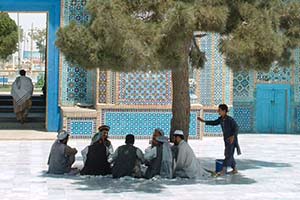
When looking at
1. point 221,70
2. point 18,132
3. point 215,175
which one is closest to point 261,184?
point 215,175

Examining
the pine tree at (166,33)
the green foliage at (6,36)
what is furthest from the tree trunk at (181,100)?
the green foliage at (6,36)

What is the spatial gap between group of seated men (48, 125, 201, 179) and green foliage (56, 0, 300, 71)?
1.32 metres

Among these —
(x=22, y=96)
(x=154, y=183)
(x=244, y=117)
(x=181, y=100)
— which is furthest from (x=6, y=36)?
(x=154, y=183)

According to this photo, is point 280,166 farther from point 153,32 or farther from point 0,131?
point 0,131

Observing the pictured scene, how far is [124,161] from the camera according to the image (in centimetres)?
838

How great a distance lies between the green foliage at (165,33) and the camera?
6.84m

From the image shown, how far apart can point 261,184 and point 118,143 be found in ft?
15.1

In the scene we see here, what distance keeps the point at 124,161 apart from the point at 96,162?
0.45 meters

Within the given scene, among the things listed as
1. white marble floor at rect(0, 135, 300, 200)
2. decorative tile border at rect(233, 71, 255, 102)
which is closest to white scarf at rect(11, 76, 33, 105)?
white marble floor at rect(0, 135, 300, 200)

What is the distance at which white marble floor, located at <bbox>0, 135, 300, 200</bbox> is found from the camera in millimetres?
7480

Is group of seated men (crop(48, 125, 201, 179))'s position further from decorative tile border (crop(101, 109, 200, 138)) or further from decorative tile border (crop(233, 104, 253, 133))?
decorative tile border (crop(233, 104, 253, 133))

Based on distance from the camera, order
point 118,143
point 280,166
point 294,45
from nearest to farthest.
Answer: point 294,45, point 280,166, point 118,143

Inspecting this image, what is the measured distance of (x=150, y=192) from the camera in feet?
25.1

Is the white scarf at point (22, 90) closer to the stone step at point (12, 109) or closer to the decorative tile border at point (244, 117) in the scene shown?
the stone step at point (12, 109)
